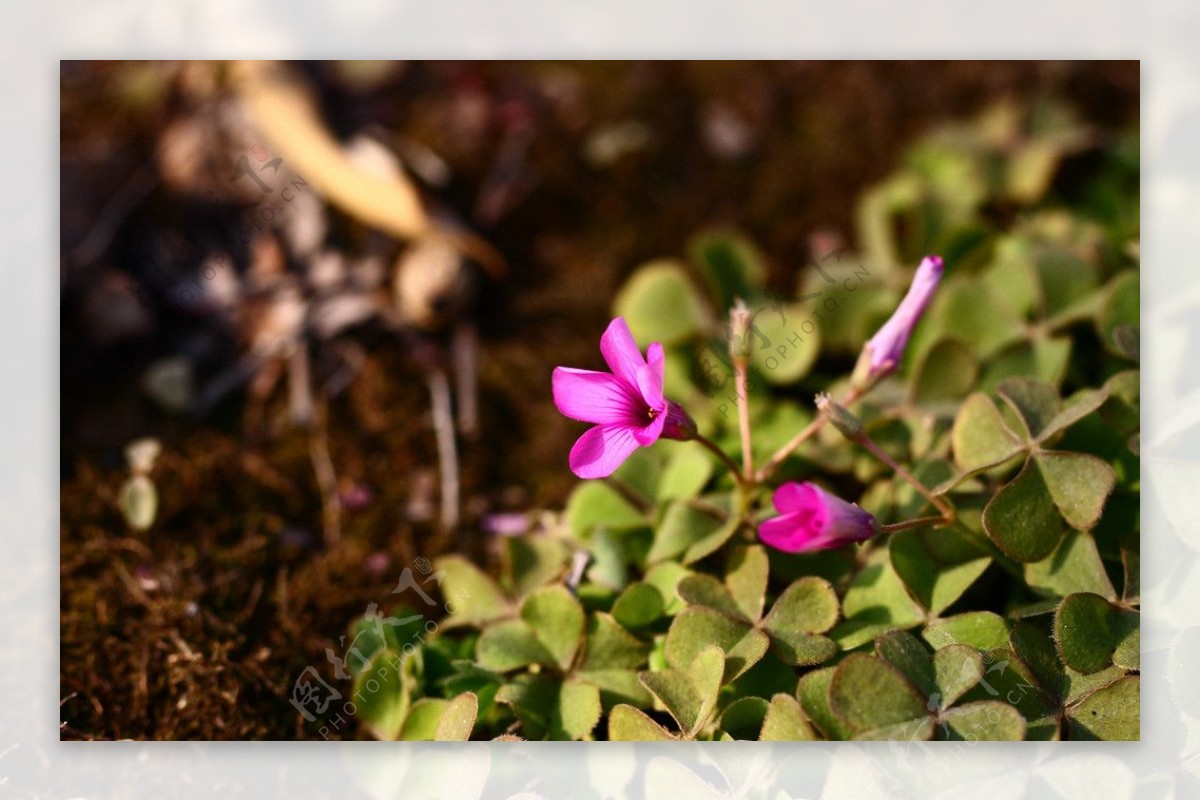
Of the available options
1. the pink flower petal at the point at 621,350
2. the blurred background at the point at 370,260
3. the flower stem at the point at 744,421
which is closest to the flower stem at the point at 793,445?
the flower stem at the point at 744,421

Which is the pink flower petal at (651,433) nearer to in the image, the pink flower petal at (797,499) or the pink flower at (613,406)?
the pink flower at (613,406)

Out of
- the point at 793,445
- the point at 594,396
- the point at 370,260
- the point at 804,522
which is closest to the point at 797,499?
the point at 804,522

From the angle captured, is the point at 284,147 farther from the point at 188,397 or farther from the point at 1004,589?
the point at 1004,589

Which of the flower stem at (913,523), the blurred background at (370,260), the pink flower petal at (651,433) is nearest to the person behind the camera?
the pink flower petal at (651,433)

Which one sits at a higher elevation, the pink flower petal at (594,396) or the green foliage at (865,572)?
the pink flower petal at (594,396)

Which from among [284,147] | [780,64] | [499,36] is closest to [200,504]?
[284,147]

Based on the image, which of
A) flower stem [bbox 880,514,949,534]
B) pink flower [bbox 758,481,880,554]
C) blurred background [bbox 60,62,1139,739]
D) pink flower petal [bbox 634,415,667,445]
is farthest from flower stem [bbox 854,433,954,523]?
blurred background [bbox 60,62,1139,739]

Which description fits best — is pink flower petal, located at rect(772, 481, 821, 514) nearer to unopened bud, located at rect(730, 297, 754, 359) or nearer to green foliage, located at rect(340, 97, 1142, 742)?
green foliage, located at rect(340, 97, 1142, 742)
